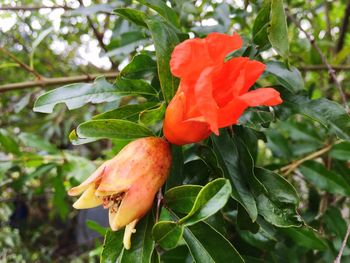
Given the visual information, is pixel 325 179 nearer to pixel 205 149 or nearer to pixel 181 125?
pixel 205 149

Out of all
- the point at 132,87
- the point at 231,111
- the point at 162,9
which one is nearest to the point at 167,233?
the point at 231,111

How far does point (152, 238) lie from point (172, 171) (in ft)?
0.37

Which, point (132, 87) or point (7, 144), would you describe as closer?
point (132, 87)

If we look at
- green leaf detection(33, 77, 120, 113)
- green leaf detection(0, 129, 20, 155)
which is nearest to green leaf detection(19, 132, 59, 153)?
green leaf detection(0, 129, 20, 155)

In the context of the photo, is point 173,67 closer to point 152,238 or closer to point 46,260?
point 152,238

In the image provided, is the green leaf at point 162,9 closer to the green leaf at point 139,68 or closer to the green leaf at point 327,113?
the green leaf at point 139,68

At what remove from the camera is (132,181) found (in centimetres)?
50

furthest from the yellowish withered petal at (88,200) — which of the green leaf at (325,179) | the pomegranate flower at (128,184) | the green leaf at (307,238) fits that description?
the green leaf at (325,179)

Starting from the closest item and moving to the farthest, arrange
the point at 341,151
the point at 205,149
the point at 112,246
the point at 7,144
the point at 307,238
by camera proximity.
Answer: the point at 112,246 → the point at 205,149 → the point at 307,238 → the point at 341,151 → the point at 7,144

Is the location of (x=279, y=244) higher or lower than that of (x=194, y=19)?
lower

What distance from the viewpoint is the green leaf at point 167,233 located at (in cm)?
48

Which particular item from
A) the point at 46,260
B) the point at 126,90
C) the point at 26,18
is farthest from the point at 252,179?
the point at 46,260

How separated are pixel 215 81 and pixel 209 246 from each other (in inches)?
8.3

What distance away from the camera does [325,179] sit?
3.14 ft
